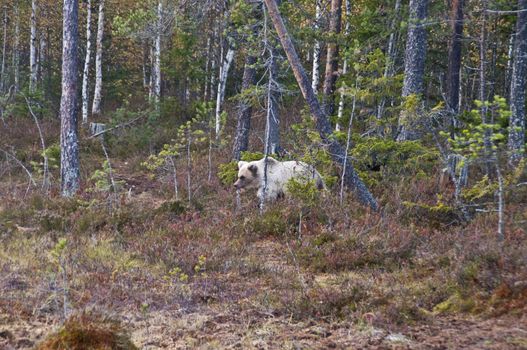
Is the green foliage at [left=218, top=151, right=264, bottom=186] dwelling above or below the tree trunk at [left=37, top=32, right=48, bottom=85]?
below

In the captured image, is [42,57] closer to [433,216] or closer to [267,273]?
[433,216]

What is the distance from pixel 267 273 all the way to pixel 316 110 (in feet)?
14.4

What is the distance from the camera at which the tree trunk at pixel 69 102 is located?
12906 mm

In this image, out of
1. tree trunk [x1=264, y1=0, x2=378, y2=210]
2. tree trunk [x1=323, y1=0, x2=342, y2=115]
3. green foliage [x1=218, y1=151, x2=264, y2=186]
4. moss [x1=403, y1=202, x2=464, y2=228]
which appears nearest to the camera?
moss [x1=403, y1=202, x2=464, y2=228]

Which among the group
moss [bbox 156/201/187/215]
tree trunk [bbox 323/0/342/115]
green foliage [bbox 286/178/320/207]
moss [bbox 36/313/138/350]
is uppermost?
tree trunk [bbox 323/0/342/115]

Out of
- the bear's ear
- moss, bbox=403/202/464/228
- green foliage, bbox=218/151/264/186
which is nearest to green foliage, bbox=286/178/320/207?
moss, bbox=403/202/464/228

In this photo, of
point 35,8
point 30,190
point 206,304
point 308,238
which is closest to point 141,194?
point 30,190

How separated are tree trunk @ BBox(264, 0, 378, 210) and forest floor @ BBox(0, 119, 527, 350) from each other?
40 centimetres

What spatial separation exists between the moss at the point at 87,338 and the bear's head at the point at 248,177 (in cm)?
792

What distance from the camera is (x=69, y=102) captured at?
519 inches

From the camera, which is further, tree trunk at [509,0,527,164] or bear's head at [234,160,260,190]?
tree trunk at [509,0,527,164]

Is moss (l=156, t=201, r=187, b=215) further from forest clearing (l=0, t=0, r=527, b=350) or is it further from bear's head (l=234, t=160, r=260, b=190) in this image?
bear's head (l=234, t=160, r=260, b=190)

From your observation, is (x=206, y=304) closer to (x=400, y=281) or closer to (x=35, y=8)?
(x=400, y=281)

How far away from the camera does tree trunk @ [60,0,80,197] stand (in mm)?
12906
